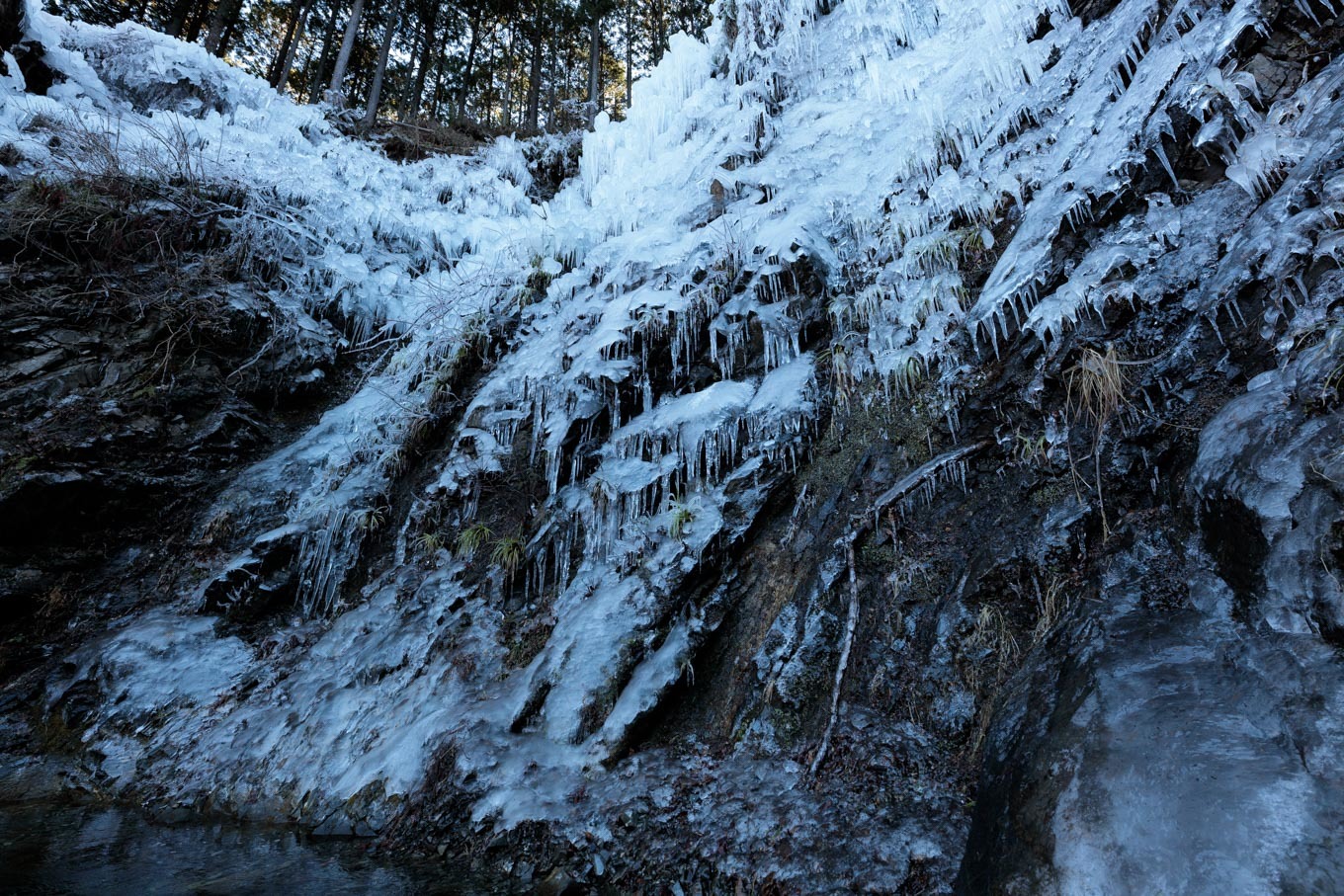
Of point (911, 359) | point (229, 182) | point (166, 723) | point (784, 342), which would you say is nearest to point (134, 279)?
point (229, 182)

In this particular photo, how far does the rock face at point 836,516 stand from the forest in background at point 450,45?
9.31 meters

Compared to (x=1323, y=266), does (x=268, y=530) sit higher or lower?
lower

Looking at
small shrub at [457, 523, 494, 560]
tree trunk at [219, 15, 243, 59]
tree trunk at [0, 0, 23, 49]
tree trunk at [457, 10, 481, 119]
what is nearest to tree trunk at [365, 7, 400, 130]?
tree trunk at [457, 10, 481, 119]

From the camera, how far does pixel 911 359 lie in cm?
449

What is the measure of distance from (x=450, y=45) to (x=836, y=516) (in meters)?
19.3

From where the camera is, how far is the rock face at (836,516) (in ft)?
7.39

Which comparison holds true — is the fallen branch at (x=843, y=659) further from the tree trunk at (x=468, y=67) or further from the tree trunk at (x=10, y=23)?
the tree trunk at (x=468, y=67)

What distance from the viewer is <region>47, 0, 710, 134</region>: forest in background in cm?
1435

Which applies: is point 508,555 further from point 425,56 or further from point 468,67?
point 468,67

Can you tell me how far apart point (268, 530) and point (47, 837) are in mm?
2947

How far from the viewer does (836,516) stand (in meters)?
4.12

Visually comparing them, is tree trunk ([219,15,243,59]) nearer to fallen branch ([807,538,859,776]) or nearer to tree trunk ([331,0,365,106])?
tree trunk ([331,0,365,106])

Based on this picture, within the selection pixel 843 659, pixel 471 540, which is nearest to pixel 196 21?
pixel 471 540

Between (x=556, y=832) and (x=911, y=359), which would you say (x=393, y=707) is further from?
(x=911, y=359)
